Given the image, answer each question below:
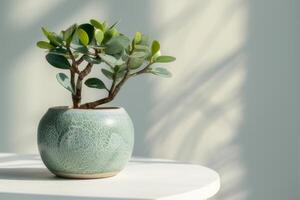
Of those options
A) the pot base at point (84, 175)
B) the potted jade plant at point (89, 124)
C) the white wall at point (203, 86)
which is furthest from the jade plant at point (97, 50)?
the white wall at point (203, 86)

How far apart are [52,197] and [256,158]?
114 cm

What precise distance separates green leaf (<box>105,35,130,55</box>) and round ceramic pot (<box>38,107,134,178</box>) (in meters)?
0.11

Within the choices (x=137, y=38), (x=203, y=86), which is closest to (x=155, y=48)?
(x=137, y=38)

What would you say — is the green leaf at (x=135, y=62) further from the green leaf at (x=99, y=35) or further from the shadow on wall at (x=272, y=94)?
the shadow on wall at (x=272, y=94)

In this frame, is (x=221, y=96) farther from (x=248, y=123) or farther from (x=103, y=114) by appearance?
(x=103, y=114)

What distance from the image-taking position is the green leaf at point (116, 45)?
107cm

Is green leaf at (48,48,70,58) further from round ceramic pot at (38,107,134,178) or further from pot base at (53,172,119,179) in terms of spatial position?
pot base at (53,172,119,179)

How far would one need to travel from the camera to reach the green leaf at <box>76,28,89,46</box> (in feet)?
3.44

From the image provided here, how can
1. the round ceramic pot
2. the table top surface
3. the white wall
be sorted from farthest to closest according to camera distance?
the white wall, the round ceramic pot, the table top surface

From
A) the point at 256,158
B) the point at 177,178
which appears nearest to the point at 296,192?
the point at 256,158

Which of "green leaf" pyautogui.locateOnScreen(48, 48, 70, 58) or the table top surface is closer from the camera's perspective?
the table top surface

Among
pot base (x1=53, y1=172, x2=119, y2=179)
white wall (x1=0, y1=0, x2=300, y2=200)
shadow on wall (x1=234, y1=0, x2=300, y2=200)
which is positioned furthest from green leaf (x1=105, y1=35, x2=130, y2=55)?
shadow on wall (x1=234, y1=0, x2=300, y2=200)

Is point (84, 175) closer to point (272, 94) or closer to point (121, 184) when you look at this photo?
point (121, 184)

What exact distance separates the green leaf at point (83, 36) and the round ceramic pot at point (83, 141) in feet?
0.41
